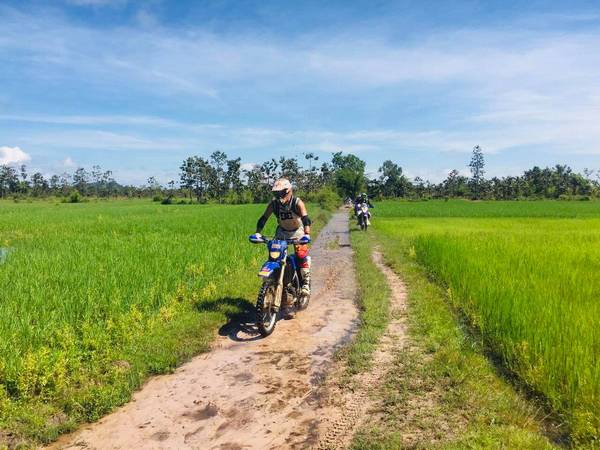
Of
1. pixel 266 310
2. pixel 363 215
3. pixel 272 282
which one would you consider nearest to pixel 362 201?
pixel 363 215

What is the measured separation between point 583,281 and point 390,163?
87080mm

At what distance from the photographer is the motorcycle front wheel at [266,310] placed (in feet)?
18.1

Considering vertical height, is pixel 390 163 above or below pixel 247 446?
above

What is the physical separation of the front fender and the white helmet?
3.24ft

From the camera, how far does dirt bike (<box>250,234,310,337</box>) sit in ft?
18.1

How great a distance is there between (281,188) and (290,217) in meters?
0.52

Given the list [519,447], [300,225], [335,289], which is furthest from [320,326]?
[519,447]

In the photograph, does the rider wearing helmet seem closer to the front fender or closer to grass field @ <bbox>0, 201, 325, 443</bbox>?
the front fender

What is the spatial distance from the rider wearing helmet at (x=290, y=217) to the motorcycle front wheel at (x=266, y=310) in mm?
859

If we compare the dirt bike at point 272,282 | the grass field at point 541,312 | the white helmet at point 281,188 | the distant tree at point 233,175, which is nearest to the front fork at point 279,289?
the dirt bike at point 272,282

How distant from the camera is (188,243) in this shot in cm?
1230

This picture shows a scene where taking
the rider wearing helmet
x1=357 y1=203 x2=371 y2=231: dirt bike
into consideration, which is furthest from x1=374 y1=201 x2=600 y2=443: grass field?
x1=357 y1=203 x2=371 y2=231: dirt bike

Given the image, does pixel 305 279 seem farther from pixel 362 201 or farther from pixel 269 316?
pixel 362 201

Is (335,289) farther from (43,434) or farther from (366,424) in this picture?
(43,434)
